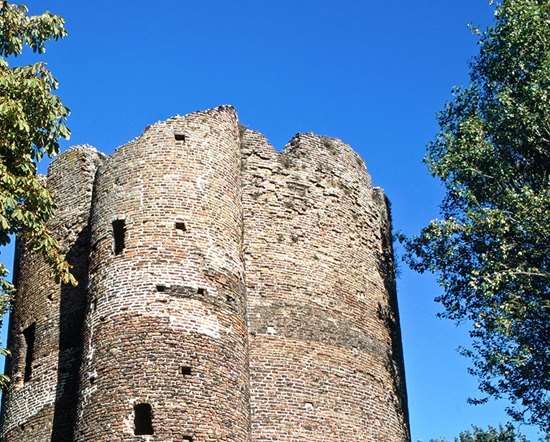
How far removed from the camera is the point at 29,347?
68.0 ft

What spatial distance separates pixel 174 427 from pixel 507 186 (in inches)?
373

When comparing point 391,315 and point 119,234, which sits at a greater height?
point 119,234

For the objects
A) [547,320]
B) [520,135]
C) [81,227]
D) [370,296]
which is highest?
[520,135]

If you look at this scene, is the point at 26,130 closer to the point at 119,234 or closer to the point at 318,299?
the point at 119,234

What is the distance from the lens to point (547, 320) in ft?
62.7

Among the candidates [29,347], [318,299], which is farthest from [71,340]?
[318,299]

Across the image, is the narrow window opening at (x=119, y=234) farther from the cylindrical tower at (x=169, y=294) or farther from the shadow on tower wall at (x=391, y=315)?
the shadow on tower wall at (x=391, y=315)

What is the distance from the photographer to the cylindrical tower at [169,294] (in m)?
16.1

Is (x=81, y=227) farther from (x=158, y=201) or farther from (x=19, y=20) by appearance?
(x=19, y=20)

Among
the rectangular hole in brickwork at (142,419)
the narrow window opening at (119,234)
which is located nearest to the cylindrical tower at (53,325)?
the narrow window opening at (119,234)

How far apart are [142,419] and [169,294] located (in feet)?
7.96

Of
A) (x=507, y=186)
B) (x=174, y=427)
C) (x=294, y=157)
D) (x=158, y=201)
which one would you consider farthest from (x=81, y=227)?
(x=507, y=186)

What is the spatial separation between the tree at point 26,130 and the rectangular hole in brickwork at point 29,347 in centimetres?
458

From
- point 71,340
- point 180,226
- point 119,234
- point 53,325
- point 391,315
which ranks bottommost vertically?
point 71,340
